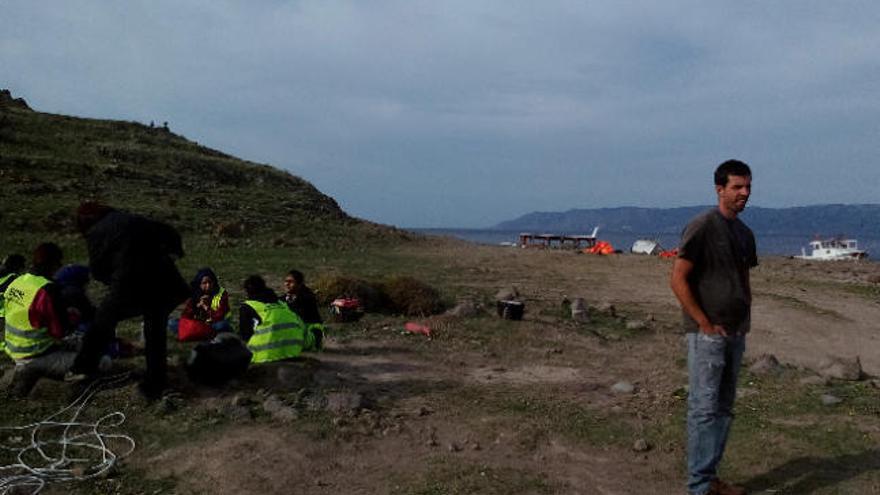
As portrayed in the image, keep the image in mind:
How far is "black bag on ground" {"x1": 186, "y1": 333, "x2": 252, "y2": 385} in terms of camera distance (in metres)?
7.74

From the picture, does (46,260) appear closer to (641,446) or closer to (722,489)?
(641,446)

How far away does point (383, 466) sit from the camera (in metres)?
6.16

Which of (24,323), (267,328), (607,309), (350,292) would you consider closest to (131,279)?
(24,323)

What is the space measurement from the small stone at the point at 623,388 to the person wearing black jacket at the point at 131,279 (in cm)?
503

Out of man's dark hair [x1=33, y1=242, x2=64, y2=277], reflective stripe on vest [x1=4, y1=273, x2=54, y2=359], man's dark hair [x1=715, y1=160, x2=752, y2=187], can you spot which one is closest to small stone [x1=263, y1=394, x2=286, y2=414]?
reflective stripe on vest [x1=4, y1=273, x2=54, y2=359]

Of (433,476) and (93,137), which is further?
(93,137)

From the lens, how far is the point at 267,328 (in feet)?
27.6

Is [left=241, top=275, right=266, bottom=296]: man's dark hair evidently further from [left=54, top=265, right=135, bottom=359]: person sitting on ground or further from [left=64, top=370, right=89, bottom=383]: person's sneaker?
[left=64, top=370, right=89, bottom=383]: person's sneaker

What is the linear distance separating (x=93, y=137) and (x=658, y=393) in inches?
1369

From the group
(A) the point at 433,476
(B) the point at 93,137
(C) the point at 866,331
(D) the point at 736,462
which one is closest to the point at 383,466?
(A) the point at 433,476

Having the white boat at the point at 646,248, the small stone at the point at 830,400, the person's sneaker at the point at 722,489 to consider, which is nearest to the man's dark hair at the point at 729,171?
the person's sneaker at the point at 722,489

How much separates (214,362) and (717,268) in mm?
5261

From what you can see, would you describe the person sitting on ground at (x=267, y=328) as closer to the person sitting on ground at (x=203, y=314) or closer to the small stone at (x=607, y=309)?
the person sitting on ground at (x=203, y=314)

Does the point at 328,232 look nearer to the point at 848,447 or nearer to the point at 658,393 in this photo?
the point at 658,393
